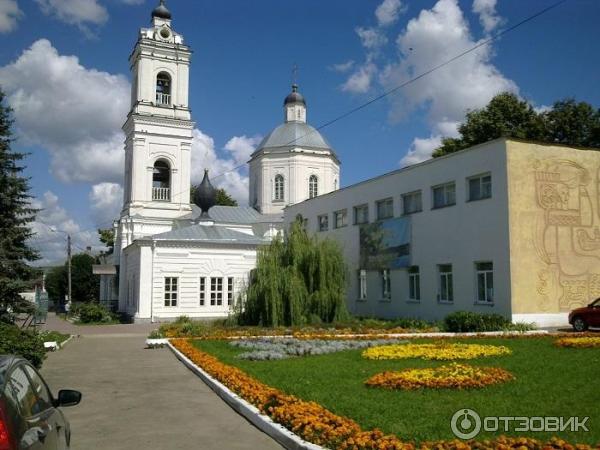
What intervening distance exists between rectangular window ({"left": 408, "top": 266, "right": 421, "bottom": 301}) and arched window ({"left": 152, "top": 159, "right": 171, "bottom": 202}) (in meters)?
24.9

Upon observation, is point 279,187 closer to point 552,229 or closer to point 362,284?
point 362,284

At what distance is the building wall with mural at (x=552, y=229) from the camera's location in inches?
892

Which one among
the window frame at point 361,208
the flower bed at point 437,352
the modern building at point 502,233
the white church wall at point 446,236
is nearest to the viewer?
the flower bed at point 437,352

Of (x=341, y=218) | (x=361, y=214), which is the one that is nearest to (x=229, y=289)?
(x=341, y=218)

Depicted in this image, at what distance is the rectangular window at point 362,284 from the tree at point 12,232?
17.4m

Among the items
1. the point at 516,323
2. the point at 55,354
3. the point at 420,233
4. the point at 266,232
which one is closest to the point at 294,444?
the point at 55,354

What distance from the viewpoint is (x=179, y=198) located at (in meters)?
46.7

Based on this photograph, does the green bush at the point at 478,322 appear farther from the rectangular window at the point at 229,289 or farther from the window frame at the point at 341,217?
the rectangular window at the point at 229,289

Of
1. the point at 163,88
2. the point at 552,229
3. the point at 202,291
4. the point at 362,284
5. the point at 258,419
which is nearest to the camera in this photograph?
the point at 258,419

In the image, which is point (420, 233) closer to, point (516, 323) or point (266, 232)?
point (516, 323)

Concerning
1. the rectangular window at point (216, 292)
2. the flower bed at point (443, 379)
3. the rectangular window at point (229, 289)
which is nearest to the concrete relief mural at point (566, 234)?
the flower bed at point (443, 379)

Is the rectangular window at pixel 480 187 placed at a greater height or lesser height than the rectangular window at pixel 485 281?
greater

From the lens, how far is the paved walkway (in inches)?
301

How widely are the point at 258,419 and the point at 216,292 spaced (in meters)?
28.7
